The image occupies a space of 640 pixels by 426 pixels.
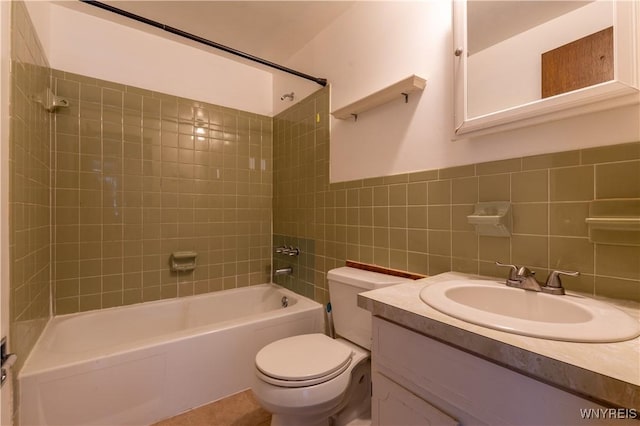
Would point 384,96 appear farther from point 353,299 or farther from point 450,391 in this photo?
point 450,391

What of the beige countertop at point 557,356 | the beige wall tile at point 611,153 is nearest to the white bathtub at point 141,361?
the beige countertop at point 557,356

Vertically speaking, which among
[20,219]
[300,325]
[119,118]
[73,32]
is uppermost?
[73,32]

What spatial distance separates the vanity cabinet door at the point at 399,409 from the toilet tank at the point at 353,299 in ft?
1.66


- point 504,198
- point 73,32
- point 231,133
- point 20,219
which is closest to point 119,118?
point 73,32

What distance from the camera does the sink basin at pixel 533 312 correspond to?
1.88 feet

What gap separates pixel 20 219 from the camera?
A: 45.6 inches

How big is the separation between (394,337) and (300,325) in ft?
3.98

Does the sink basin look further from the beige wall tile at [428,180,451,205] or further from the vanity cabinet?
the beige wall tile at [428,180,451,205]

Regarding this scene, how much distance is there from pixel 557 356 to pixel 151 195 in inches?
92.9

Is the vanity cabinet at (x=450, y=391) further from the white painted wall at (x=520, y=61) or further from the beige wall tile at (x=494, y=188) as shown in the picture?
the white painted wall at (x=520, y=61)

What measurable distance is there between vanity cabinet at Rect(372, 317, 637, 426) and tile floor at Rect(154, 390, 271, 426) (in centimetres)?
92

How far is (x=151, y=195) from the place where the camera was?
2066 mm

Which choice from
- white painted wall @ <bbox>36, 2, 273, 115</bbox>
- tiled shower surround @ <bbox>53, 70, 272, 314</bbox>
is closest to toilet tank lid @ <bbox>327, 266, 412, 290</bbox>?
tiled shower surround @ <bbox>53, 70, 272, 314</bbox>

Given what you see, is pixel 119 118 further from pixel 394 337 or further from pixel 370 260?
pixel 394 337
